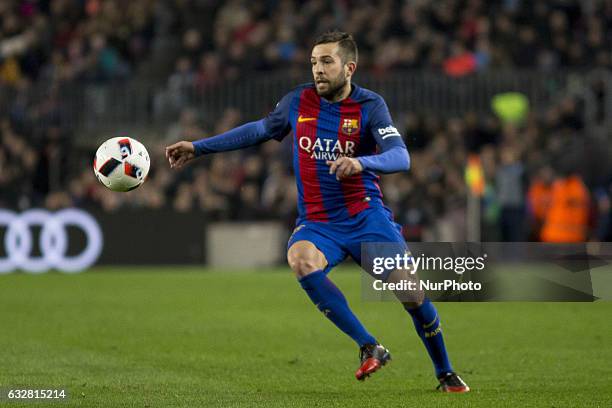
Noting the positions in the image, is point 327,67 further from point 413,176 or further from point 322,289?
point 413,176

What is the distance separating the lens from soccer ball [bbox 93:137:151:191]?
8328 mm

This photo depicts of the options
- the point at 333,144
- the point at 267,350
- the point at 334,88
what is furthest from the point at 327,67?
the point at 267,350

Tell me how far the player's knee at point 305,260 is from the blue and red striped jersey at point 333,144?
0.30 meters

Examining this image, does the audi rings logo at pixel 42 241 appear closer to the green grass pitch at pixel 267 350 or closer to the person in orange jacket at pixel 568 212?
the green grass pitch at pixel 267 350

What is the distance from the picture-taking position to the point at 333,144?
8234 mm

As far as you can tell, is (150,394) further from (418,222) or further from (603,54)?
(603,54)

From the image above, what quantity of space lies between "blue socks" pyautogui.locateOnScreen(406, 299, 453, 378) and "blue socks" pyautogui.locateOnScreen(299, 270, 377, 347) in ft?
1.25

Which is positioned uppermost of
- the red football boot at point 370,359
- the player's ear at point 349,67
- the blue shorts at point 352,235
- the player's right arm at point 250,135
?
the player's ear at point 349,67

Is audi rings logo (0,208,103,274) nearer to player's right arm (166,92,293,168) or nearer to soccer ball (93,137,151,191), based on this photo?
soccer ball (93,137,151,191)

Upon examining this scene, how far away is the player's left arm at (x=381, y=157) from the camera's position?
736 cm

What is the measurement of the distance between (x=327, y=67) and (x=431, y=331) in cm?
184

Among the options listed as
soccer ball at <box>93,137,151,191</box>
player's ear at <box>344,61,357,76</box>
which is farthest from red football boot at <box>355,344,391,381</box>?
soccer ball at <box>93,137,151,191</box>

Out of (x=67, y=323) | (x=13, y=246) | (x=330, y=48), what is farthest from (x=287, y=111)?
(x=13, y=246)

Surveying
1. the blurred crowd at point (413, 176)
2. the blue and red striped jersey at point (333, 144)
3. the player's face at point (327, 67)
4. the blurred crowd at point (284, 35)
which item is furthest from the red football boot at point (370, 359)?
the blurred crowd at point (284, 35)
